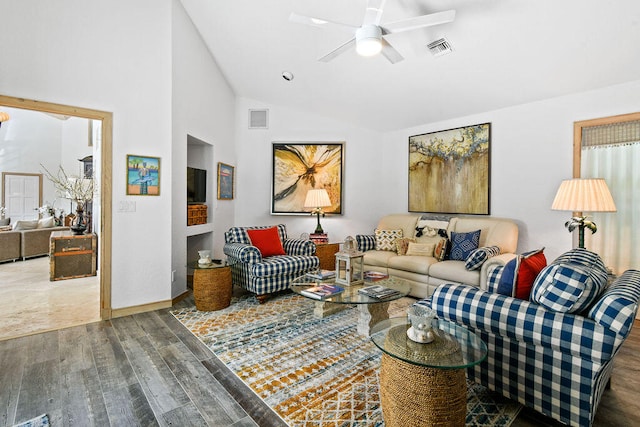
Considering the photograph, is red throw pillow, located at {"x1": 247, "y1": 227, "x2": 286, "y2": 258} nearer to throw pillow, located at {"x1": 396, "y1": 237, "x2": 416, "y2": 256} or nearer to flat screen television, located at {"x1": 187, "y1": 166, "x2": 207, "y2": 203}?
flat screen television, located at {"x1": 187, "y1": 166, "x2": 207, "y2": 203}

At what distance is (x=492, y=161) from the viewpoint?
413 centimetres

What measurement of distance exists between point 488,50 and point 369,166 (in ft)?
8.61

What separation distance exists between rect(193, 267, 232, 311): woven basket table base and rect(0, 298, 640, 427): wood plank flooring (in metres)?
0.53

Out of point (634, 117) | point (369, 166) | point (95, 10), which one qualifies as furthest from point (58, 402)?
point (634, 117)

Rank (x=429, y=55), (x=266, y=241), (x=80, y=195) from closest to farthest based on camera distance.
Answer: (x=429, y=55) < (x=266, y=241) < (x=80, y=195)

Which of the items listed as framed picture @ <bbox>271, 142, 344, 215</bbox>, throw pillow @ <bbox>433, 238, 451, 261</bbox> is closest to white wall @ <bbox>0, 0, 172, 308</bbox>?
framed picture @ <bbox>271, 142, 344, 215</bbox>

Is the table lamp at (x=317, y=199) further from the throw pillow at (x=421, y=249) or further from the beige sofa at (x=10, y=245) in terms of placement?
the beige sofa at (x=10, y=245)

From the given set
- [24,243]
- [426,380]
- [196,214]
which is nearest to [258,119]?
[196,214]

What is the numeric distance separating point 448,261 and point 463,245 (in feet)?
0.96

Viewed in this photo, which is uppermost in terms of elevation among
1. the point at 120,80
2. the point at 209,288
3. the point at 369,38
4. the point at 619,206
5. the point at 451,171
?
the point at 369,38

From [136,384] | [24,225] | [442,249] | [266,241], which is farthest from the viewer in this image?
[24,225]

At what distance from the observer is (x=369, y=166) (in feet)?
17.9

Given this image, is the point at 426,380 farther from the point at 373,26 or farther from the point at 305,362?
the point at 373,26

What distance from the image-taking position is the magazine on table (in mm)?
2459
